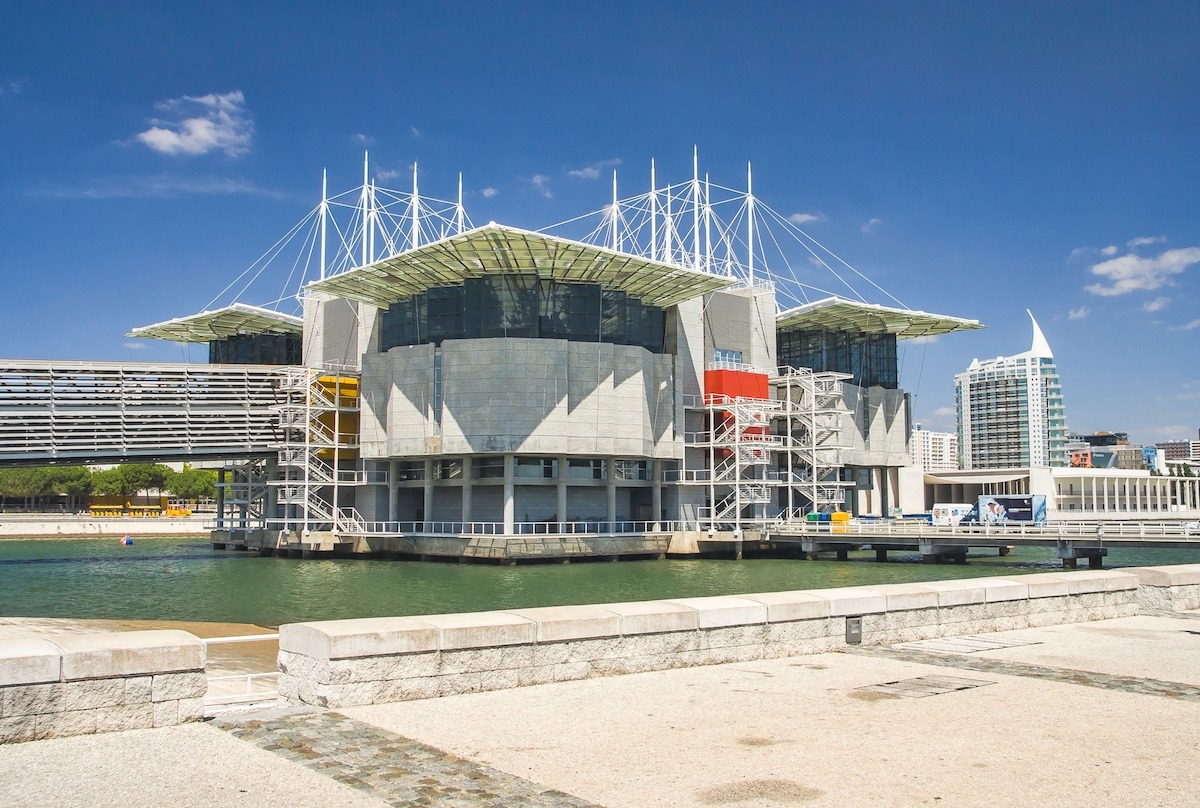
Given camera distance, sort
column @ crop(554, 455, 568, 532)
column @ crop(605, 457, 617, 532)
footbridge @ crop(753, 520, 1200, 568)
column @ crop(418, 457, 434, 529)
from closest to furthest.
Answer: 1. footbridge @ crop(753, 520, 1200, 568)
2. column @ crop(554, 455, 568, 532)
3. column @ crop(605, 457, 617, 532)
4. column @ crop(418, 457, 434, 529)

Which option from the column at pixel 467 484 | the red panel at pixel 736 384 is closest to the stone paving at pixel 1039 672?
the column at pixel 467 484

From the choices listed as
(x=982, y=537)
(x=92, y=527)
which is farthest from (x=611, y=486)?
(x=92, y=527)

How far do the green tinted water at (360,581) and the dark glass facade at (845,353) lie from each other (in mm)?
25768

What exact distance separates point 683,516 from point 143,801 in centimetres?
8521

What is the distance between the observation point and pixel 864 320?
362ft

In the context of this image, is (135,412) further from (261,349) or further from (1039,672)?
(1039,672)

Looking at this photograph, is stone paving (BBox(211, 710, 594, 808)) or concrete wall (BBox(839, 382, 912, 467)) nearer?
stone paving (BBox(211, 710, 594, 808))

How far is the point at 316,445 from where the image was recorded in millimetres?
89000

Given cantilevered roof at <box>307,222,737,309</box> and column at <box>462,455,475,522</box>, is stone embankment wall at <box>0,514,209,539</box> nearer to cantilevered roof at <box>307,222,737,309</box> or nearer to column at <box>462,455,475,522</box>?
cantilevered roof at <box>307,222,737,309</box>

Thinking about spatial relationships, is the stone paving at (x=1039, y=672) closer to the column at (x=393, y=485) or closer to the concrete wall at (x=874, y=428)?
the column at (x=393, y=485)

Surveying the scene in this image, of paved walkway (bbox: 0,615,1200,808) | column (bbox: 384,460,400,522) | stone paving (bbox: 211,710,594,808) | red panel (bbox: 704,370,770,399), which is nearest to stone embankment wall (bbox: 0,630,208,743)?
paved walkway (bbox: 0,615,1200,808)

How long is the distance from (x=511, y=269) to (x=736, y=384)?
83.2ft

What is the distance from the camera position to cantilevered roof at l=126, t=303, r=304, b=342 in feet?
343

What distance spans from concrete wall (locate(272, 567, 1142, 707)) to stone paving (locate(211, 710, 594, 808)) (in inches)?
28.8
